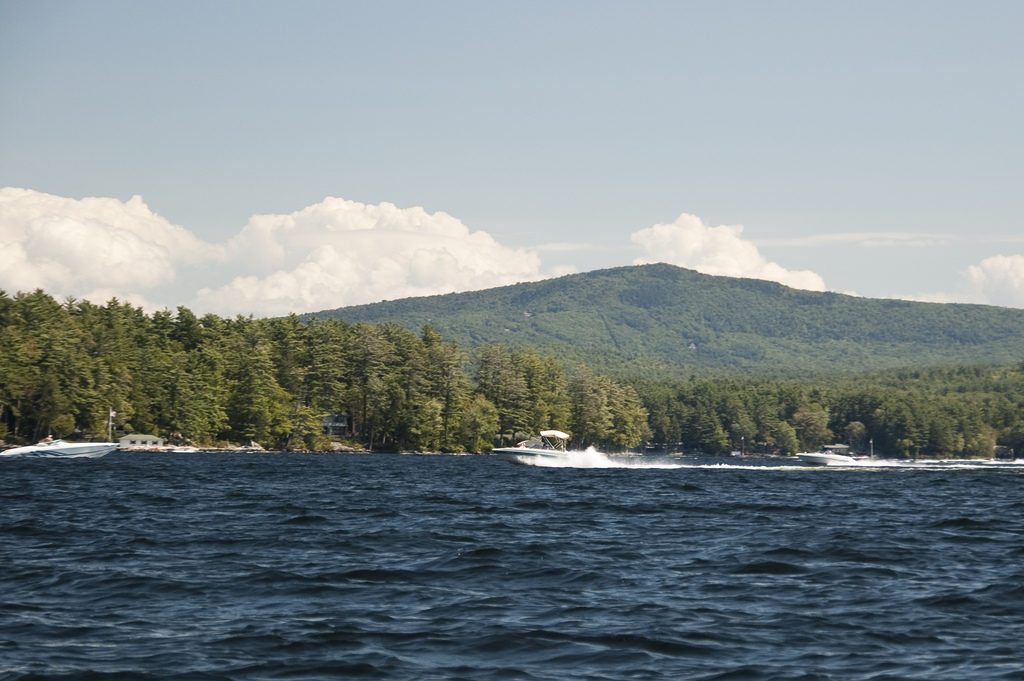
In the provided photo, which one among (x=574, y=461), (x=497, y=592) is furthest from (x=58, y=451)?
(x=497, y=592)

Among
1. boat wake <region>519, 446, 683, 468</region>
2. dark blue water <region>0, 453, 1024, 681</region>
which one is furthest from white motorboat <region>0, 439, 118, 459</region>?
dark blue water <region>0, 453, 1024, 681</region>

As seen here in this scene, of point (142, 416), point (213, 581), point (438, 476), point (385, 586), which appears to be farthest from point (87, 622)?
point (142, 416)

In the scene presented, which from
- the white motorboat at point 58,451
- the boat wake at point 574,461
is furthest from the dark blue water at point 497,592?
the boat wake at point 574,461

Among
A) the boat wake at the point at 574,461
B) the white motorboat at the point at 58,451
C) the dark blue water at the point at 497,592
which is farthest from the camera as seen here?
the boat wake at the point at 574,461

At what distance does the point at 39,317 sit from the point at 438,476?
97.8 m

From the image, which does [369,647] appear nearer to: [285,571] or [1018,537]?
[285,571]

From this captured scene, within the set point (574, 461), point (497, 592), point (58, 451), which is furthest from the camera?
point (574, 461)

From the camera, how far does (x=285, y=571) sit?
3366 cm

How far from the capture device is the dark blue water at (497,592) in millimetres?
22656

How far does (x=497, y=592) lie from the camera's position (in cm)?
3109

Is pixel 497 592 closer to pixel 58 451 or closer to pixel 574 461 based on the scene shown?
pixel 574 461

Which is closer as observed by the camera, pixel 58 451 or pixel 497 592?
pixel 497 592

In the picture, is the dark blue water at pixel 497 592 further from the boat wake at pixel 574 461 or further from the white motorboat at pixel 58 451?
the boat wake at pixel 574 461

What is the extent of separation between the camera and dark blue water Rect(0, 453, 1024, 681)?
22.7 metres
